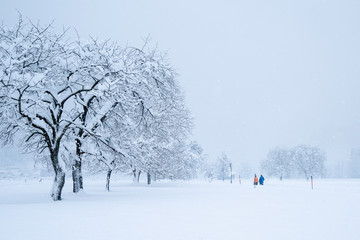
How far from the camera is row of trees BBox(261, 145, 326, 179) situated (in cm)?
8344

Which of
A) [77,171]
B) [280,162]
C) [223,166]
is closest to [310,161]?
[280,162]

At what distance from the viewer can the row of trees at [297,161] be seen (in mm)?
83438

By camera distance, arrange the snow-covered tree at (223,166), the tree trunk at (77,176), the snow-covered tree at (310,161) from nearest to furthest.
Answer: the tree trunk at (77,176)
the snow-covered tree at (310,161)
the snow-covered tree at (223,166)

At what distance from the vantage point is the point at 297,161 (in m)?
84.6

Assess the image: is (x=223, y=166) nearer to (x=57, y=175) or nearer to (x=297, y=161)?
(x=297, y=161)

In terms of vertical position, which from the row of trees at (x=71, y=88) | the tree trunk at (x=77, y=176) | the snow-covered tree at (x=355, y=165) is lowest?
the snow-covered tree at (x=355, y=165)

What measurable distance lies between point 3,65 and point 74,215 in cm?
711

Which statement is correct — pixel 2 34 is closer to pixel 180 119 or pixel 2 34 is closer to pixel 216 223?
pixel 216 223

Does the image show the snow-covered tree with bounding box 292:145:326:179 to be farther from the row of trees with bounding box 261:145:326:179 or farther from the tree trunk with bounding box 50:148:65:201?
the tree trunk with bounding box 50:148:65:201

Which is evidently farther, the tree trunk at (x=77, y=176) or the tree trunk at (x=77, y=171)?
the tree trunk at (x=77, y=176)

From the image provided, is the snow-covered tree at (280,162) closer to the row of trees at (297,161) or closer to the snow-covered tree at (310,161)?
the row of trees at (297,161)

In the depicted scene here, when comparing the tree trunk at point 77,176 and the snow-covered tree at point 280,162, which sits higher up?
the tree trunk at point 77,176

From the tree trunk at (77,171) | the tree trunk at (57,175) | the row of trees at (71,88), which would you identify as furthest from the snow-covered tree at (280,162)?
the tree trunk at (57,175)

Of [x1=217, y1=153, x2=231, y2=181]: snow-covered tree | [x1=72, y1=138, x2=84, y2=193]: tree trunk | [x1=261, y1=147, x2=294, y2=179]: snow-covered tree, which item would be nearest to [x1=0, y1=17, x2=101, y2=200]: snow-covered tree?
[x1=72, y1=138, x2=84, y2=193]: tree trunk
